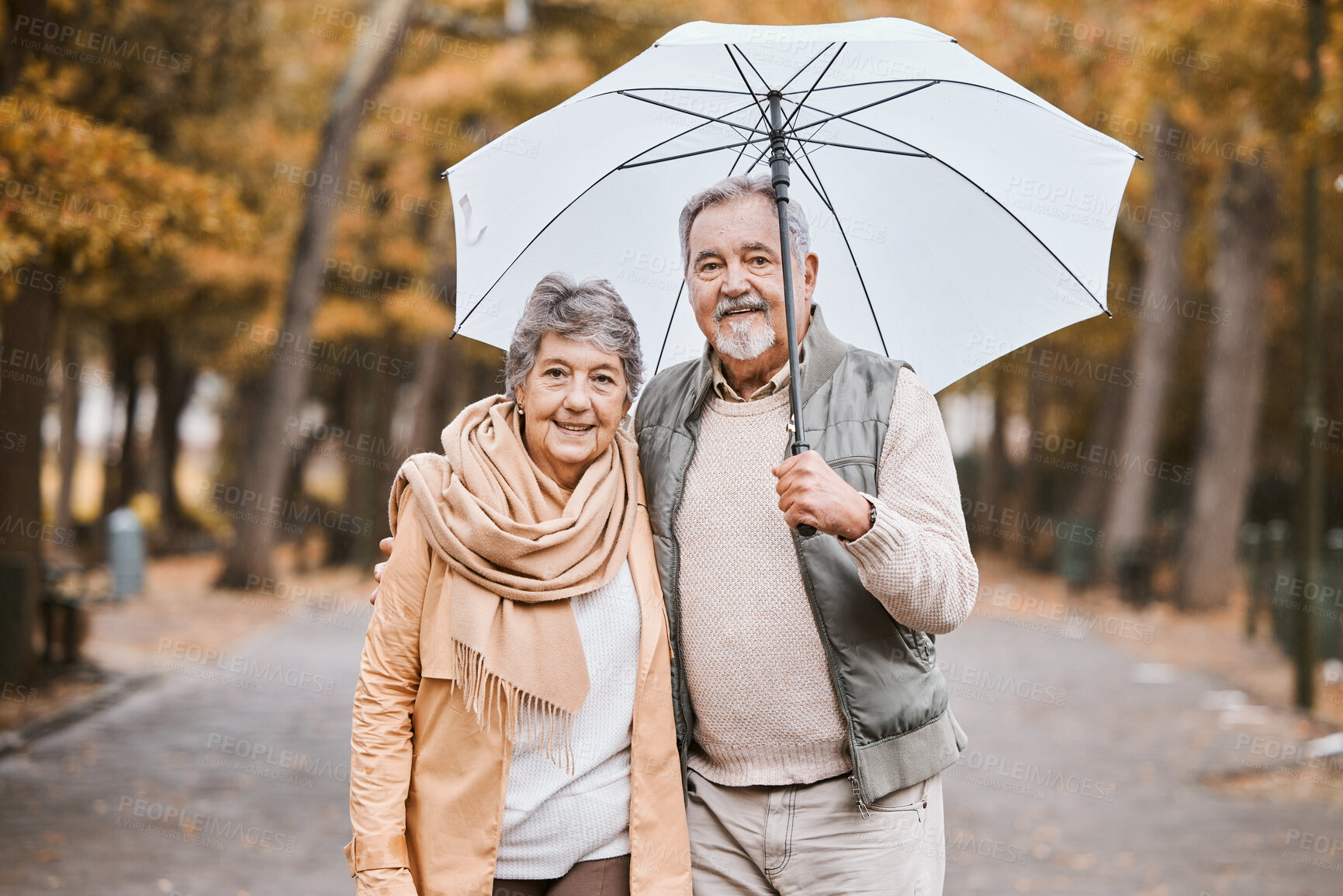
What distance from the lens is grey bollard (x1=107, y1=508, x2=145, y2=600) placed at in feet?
60.2

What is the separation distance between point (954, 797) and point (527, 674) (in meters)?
6.24

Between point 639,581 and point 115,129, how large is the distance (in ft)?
22.6

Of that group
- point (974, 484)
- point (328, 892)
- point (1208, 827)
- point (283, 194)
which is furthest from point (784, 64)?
point (974, 484)

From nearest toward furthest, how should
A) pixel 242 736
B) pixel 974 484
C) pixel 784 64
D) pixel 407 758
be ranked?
pixel 407 758, pixel 784 64, pixel 242 736, pixel 974 484

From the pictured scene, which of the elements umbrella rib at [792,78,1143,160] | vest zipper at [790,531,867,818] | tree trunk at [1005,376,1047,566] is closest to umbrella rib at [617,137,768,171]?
umbrella rib at [792,78,1143,160]

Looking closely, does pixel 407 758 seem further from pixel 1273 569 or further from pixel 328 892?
pixel 1273 569

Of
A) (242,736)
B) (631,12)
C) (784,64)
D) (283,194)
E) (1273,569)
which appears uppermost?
(631,12)

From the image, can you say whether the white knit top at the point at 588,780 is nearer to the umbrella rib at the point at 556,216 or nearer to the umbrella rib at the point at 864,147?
the umbrella rib at the point at 556,216

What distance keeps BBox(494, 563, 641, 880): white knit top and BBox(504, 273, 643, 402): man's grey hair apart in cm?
53

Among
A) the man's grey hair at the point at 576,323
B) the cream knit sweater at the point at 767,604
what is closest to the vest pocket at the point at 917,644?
the cream knit sweater at the point at 767,604

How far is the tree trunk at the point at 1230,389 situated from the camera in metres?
17.7

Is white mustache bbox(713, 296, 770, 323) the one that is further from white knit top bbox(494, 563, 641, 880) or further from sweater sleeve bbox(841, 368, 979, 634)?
white knit top bbox(494, 563, 641, 880)

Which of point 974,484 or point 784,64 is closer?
point 784,64

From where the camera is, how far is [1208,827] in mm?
7613
